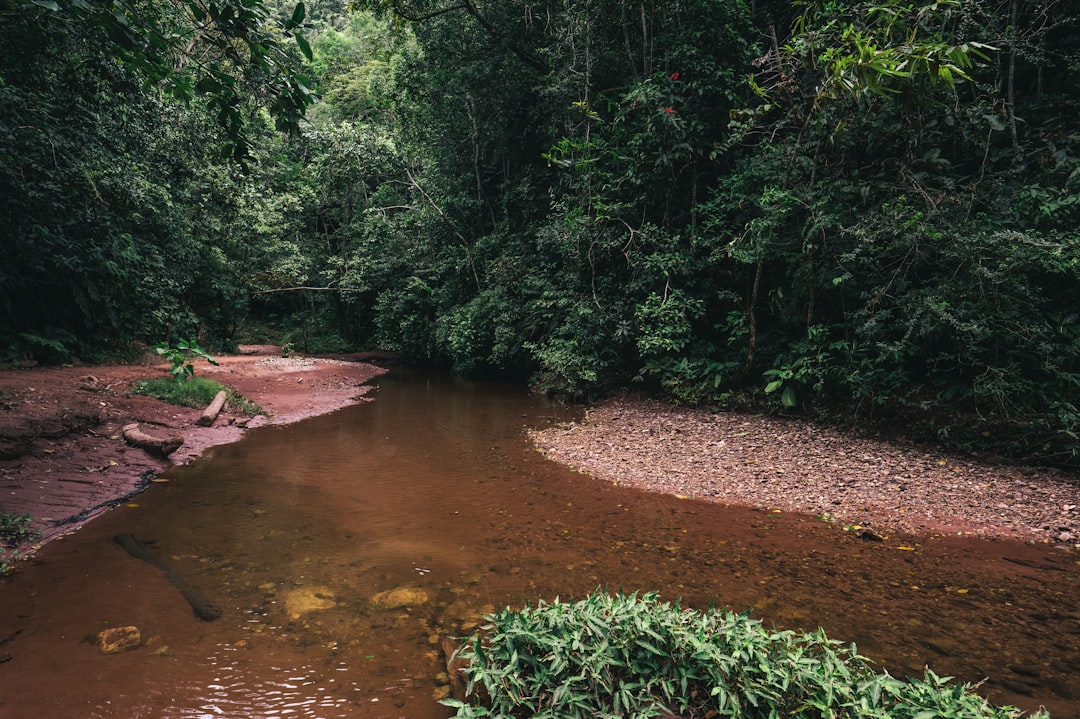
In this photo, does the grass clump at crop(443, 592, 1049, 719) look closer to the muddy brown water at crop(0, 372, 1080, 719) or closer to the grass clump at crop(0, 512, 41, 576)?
the muddy brown water at crop(0, 372, 1080, 719)

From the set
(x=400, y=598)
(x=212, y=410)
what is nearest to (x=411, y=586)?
(x=400, y=598)

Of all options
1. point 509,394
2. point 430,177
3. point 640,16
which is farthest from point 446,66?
point 509,394

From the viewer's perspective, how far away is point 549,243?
535 inches

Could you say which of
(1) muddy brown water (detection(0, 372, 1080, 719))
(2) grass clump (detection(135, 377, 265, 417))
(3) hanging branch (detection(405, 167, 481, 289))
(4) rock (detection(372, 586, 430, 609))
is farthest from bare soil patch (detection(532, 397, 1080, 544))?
(3) hanging branch (detection(405, 167, 481, 289))

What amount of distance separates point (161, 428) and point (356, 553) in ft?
19.6

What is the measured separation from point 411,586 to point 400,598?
0.19 metres

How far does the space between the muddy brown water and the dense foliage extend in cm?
324

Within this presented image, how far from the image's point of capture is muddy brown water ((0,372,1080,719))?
318 centimetres

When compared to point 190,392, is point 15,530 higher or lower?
lower

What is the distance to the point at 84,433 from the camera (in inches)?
292

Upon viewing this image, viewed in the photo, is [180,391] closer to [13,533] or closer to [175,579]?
[13,533]

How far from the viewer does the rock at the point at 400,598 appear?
409 centimetres

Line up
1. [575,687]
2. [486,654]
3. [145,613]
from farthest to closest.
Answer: [145,613] < [486,654] < [575,687]

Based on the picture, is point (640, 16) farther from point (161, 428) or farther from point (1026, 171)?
point (161, 428)
